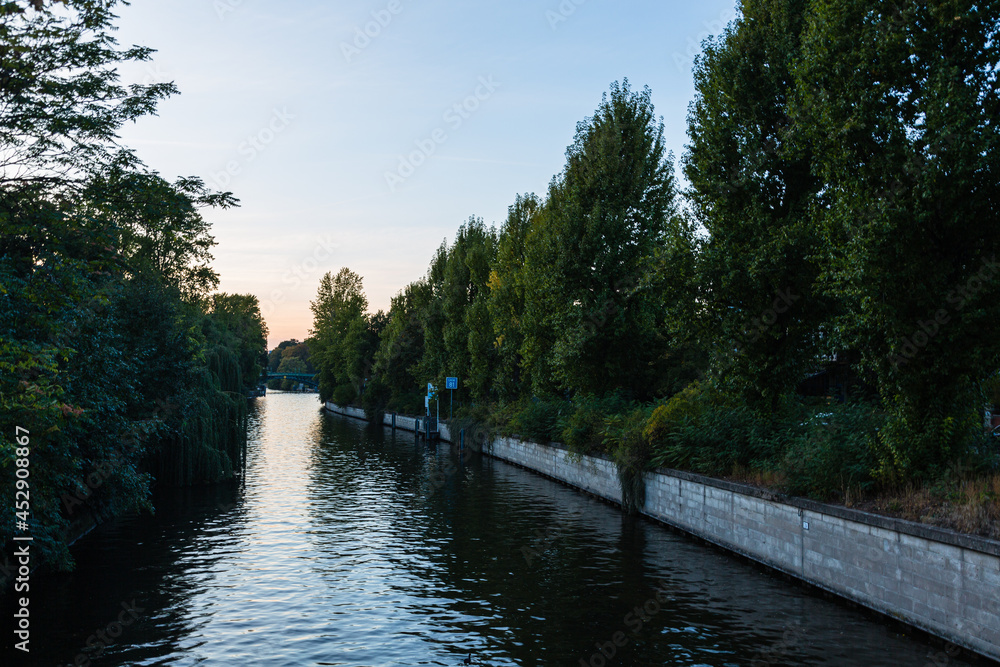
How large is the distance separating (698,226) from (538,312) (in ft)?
47.5

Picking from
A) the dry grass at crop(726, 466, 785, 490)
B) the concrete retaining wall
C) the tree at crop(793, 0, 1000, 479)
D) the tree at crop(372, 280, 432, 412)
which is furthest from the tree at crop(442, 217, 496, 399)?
the tree at crop(793, 0, 1000, 479)

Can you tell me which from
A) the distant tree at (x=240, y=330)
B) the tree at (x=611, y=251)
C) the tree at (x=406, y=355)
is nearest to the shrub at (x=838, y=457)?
Result: the tree at (x=611, y=251)

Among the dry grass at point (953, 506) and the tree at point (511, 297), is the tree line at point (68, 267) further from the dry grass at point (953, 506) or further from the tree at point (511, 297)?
the tree at point (511, 297)

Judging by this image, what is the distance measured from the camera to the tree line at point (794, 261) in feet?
44.1

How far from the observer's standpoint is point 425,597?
46.2 feet

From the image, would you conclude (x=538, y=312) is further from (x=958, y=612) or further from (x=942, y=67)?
(x=958, y=612)

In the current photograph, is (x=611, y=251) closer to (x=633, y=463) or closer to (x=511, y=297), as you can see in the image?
(x=633, y=463)

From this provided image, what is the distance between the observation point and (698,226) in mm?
21406

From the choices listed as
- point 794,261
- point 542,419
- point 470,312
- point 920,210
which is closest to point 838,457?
point 920,210

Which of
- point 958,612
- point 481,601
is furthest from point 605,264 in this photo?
point 958,612

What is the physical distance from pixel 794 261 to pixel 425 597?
11737 mm

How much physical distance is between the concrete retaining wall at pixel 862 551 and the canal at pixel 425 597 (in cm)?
41

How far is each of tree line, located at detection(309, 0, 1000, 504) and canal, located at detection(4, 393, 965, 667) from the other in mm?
3212

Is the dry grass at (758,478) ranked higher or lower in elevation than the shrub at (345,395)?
lower
